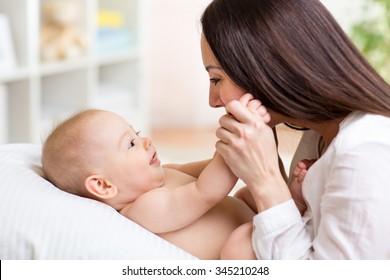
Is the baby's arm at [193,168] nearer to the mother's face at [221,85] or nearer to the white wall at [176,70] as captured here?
the mother's face at [221,85]

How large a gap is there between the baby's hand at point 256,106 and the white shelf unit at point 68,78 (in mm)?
1533

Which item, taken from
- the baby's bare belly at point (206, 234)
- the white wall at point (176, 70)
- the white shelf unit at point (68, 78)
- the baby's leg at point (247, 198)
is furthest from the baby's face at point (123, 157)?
the white wall at point (176, 70)

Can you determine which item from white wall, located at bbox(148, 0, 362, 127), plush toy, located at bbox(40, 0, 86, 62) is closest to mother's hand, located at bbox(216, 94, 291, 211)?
plush toy, located at bbox(40, 0, 86, 62)

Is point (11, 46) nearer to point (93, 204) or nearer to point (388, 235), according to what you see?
point (93, 204)

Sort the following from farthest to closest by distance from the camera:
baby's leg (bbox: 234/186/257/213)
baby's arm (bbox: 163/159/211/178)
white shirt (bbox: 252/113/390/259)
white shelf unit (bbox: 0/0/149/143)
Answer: white shelf unit (bbox: 0/0/149/143) < baby's arm (bbox: 163/159/211/178) < baby's leg (bbox: 234/186/257/213) < white shirt (bbox: 252/113/390/259)

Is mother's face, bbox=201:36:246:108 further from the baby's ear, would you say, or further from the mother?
the baby's ear

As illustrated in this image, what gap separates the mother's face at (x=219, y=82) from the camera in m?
1.34

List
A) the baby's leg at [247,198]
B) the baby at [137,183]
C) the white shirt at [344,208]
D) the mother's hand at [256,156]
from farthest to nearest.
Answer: the baby's leg at [247,198] < the baby at [137,183] < the mother's hand at [256,156] < the white shirt at [344,208]

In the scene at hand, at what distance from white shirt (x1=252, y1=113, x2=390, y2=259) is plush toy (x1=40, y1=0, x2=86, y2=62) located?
2.37m

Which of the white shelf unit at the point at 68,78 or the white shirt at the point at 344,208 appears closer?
the white shirt at the point at 344,208

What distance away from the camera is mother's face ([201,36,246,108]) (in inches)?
52.7

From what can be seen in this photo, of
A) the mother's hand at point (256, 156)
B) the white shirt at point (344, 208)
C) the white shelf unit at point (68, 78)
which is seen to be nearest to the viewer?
the white shirt at point (344, 208)

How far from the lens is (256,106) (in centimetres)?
130

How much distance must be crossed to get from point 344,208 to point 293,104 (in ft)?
0.76
